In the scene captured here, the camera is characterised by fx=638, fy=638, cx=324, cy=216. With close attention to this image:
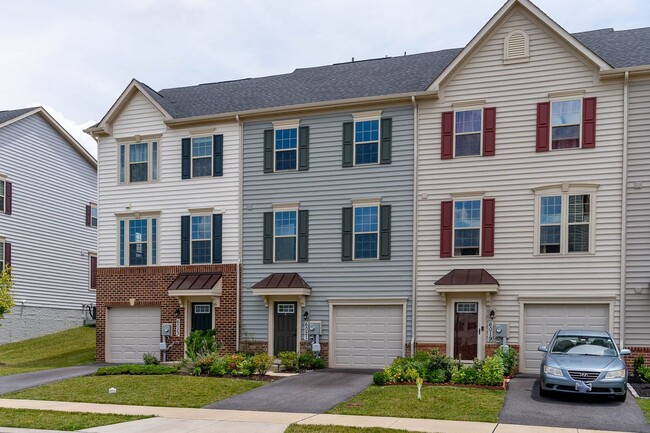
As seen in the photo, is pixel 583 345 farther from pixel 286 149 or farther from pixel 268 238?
pixel 286 149

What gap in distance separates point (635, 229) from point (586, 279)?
203 centimetres

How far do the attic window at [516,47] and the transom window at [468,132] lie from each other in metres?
1.91

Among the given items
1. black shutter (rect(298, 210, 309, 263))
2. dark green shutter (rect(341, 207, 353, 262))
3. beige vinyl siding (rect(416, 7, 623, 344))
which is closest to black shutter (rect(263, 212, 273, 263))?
black shutter (rect(298, 210, 309, 263))

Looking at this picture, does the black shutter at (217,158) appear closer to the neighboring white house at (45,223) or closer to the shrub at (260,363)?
the shrub at (260,363)

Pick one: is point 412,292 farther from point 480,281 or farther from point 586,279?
point 586,279

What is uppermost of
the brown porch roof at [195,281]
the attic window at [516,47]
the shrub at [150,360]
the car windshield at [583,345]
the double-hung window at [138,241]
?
the attic window at [516,47]

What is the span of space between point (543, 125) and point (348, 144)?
6.44 meters

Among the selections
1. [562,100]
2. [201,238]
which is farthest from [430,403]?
[201,238]

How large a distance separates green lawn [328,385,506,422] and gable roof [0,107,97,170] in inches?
914

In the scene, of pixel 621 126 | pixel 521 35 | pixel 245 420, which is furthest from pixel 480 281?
pixel 245 420

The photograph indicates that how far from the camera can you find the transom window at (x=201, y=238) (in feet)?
77.6

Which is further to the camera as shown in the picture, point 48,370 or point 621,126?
point 48,370

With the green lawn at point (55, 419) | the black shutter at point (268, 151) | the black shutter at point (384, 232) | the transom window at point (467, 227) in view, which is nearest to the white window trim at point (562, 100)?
the transom window at point (467, 227)

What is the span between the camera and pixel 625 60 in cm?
2030
